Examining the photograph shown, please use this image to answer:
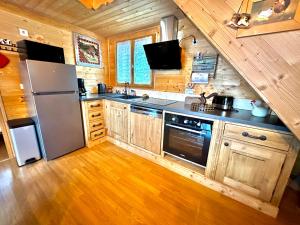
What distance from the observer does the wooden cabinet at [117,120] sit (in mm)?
2455

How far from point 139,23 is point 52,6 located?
4.56 feet

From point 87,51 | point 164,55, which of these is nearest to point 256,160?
point 164,55

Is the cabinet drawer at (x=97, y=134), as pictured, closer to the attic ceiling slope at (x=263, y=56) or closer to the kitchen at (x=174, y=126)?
the kitchen at (x=174, y=126)

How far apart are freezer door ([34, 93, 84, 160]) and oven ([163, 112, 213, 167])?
1.65 m

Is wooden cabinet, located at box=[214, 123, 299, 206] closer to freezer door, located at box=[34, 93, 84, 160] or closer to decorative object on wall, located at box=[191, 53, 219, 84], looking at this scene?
decorative object on wall, located at box=[191, 53, 219, 84]

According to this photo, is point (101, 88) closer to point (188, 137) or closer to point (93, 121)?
point (93, 121)

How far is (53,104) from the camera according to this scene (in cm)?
208

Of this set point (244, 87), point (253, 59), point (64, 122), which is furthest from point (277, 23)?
point (64, 122)

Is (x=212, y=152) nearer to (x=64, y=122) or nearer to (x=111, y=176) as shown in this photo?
(x=111, y=176)

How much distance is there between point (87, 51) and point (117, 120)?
5.79ft

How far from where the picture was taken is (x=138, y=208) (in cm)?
145

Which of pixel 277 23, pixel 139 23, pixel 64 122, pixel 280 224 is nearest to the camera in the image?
pixel 277 23

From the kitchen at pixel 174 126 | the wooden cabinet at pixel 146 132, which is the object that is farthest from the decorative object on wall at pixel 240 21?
the wooden cabinet at pixel 146 132

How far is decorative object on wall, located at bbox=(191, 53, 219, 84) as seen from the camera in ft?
6.82
